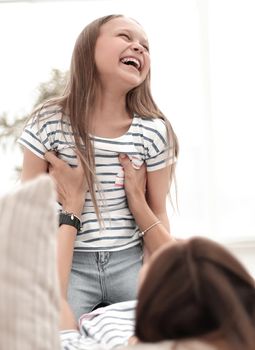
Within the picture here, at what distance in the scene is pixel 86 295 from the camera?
1.79 metres

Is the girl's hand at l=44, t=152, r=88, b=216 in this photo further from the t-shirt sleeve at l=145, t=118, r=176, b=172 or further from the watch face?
the t-shirt sleeve at l=145, t=118, r=176, b=172

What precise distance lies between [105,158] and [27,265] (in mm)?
989

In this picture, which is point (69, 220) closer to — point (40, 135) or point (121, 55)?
point (40, 135)

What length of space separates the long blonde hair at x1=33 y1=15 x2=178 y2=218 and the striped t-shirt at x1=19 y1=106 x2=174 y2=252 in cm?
3

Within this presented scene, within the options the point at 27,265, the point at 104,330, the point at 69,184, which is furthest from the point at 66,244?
the point at 27,265

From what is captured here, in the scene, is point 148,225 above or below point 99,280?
above

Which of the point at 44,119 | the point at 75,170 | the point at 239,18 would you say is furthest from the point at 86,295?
the point at 239,18

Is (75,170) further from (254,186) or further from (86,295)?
(254,186)

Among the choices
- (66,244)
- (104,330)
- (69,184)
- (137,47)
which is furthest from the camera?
(137,47)

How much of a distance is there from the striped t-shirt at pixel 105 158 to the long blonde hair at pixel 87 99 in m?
0.03

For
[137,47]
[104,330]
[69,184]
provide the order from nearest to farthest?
[104,330] → [69,184] → [137,47]

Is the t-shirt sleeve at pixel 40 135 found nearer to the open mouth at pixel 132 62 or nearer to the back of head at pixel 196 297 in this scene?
the open mouth at pixel 132 62

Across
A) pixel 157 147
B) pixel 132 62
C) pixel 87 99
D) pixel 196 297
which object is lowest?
pixel 196 297

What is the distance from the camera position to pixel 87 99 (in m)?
1.95
